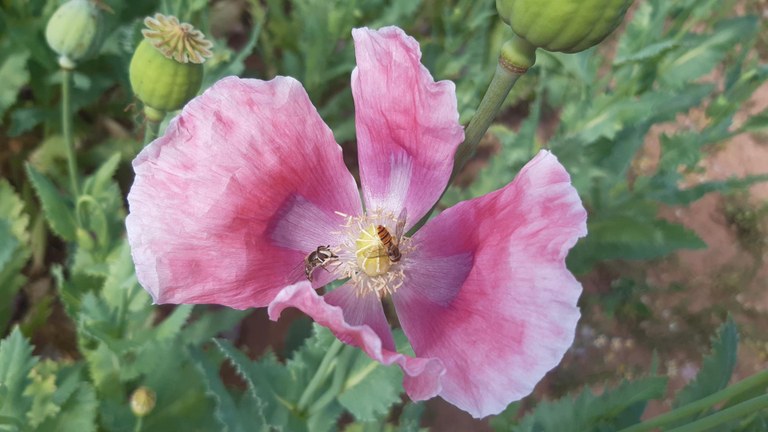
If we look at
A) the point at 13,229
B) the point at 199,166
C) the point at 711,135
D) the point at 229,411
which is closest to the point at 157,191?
the point at 199,166

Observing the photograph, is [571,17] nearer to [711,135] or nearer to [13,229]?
[711,135]

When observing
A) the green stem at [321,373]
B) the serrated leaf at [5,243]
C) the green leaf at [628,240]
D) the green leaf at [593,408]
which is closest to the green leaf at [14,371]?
the serrated leaf at [5,243]

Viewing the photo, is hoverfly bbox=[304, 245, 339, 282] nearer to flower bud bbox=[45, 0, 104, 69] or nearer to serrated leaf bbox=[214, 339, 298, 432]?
serrated leaf bbox=[214, 339, 298, 432]

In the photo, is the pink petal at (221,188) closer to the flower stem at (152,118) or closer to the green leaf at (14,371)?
the flower stem at (152,118)

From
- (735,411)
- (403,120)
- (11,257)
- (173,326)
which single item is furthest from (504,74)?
(11,257)

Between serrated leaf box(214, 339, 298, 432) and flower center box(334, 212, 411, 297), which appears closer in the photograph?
flower center box(334, 212, 411, 297)

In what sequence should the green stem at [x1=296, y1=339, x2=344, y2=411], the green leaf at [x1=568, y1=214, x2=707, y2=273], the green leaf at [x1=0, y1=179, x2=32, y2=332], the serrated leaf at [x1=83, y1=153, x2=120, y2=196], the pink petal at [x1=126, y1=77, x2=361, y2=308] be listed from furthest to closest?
the green leaf at [x1=568, y1=214, x2=707, y2=273], the green leaf at [x1=0, y1=179, x2=32, y2=332], the serrated leaf at [x1=83, y1=153, x2=120, y2=196], the green stem at [x1=296, y1=339, x2=344, y2=411], the pink petal at [x1=126, y1=77, x2=361, y2=308]

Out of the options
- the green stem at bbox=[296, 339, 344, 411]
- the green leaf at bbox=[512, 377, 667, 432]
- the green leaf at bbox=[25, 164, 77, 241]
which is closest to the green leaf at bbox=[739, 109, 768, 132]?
the green leaf at bbox=[512, 377, 667, 432]
